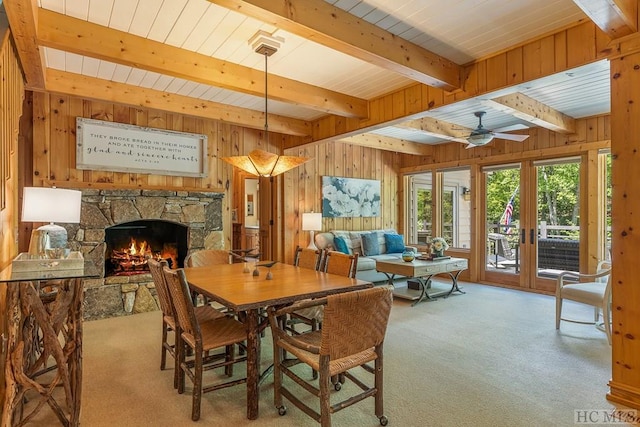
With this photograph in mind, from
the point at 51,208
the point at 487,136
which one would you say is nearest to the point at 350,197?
the point at 487,136

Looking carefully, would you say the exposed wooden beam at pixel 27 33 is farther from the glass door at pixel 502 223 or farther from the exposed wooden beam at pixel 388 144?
the glass door at pixel 502 223

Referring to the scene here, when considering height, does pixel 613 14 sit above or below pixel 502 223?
above

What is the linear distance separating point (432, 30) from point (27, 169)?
4.33 m

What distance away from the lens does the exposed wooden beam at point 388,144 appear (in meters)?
5.86

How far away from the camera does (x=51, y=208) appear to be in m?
2.98

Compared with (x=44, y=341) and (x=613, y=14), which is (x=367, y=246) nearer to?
(x=613, y=14)

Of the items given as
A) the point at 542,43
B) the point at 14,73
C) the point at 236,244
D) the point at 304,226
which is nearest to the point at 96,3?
the point at 14,73

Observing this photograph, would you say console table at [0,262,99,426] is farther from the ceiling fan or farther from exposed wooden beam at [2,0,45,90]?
the ceiling fan

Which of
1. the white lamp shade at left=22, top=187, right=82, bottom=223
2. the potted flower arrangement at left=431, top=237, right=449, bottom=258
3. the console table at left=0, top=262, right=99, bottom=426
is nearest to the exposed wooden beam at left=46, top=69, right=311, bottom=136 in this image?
the white lamp shade at left=22, top=187, right=82, bottom=223

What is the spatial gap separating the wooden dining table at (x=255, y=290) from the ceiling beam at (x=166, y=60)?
5.48 ft

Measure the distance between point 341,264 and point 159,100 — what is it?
273 cm

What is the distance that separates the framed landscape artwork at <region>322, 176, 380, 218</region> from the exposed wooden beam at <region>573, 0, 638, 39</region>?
14.9ft

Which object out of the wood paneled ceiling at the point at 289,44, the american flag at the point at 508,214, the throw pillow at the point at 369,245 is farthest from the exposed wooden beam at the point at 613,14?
the throw pillow at the point at 369,245

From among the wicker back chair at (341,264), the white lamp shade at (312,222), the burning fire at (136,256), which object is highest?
the white lamp shade at (312,222)
